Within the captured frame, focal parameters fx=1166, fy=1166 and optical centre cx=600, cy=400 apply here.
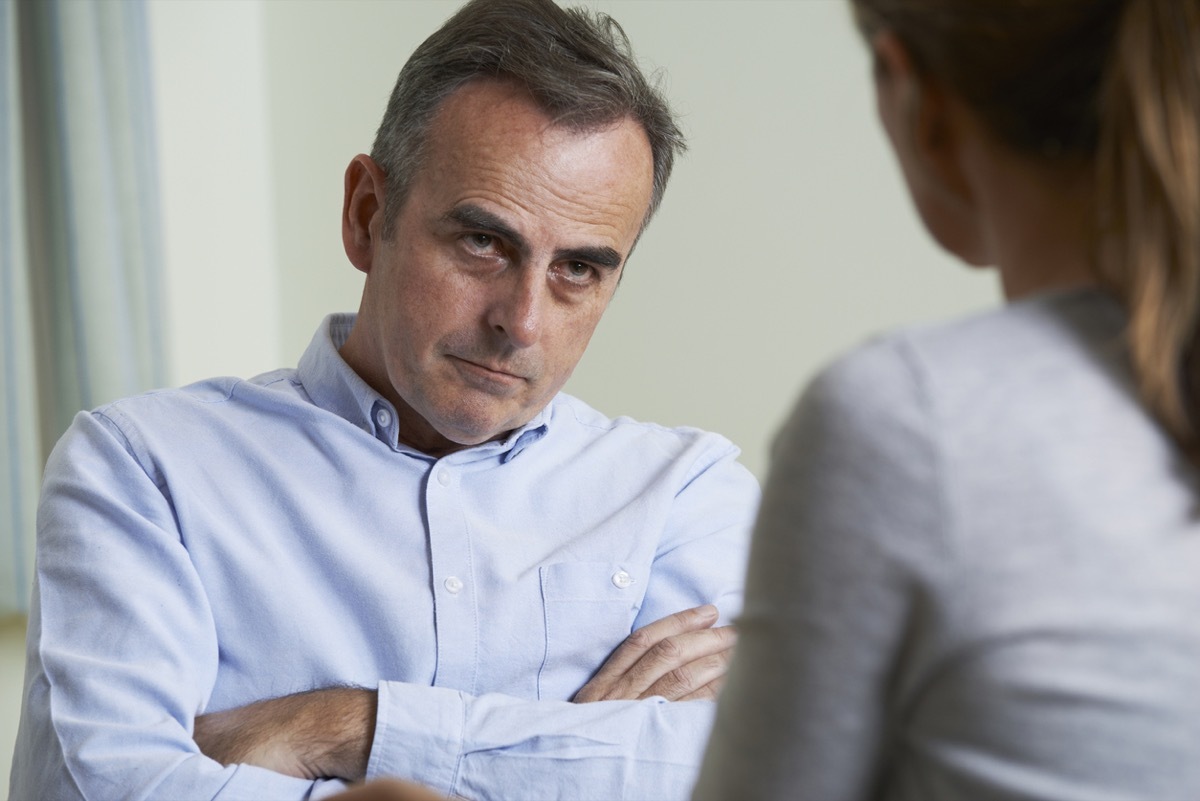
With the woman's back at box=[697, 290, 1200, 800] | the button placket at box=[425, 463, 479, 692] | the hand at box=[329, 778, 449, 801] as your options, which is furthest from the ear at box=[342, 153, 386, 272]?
the woman's back at box=[697, 290, 1200, 800]

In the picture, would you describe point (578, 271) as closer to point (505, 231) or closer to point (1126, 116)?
point (505, 231)

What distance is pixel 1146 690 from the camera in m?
0.53

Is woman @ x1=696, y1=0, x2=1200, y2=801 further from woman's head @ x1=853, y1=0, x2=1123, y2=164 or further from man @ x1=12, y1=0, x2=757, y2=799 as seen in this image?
man @ x1=12, y1=0, x2=757, y2=799

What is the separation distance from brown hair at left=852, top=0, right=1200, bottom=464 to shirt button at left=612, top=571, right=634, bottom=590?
1.07 meters

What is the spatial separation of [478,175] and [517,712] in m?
0.70

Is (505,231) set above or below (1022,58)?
below

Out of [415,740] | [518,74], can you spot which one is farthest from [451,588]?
[518,74]

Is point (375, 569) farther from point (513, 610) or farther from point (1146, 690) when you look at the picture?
point (1146, 690)

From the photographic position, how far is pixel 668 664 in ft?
4.89

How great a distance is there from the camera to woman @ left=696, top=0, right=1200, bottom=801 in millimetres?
521

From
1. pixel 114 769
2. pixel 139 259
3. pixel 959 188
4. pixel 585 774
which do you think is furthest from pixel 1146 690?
pixel 139 259

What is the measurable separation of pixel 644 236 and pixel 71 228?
1.22 metres

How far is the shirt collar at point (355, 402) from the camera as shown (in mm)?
1591

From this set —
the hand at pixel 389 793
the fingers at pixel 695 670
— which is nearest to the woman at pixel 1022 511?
the hand at pixel 389 793
